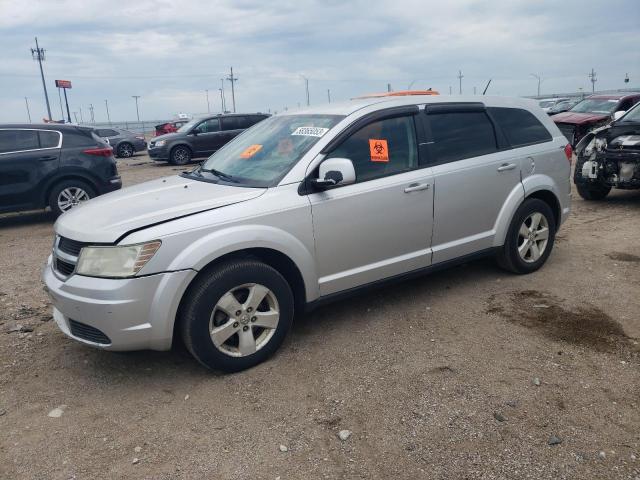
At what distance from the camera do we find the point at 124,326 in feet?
10.5

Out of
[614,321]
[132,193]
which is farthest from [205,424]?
[614,321]

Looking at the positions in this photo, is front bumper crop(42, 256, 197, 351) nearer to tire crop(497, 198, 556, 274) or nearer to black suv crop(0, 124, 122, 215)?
tire crop(497, 198, 556, 274)

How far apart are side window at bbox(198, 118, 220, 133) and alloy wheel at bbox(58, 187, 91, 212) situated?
381 inches

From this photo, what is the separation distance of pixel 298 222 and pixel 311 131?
81 cm

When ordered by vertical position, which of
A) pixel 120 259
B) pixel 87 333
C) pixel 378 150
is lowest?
pixel 87 333

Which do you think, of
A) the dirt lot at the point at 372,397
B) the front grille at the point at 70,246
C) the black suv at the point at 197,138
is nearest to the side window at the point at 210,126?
the black suv at the point at 197,138

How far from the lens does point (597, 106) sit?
1556 cm

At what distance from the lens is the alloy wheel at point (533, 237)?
16.8 ft

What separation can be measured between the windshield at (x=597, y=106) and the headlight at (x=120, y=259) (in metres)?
15.1

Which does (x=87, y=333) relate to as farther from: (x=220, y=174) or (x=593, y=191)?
(x=593, y=191)

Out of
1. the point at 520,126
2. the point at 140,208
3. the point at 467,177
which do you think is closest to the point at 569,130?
the point at 520,126

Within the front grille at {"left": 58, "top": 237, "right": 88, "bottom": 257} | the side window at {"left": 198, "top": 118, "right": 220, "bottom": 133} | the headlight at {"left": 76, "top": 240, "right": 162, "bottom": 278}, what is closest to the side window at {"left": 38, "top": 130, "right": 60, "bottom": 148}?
the front grille at {"left": 58, "top": 237, "right": 88, "bottom": 257}

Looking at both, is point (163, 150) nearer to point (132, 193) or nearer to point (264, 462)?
point (132, 193)

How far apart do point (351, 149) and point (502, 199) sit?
163 cm
